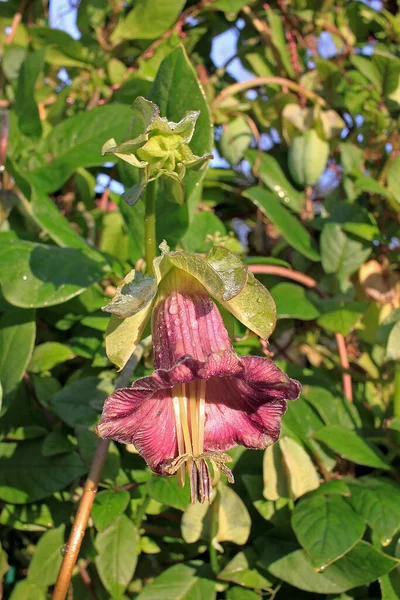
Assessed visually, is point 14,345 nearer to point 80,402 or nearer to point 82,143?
point 80,402

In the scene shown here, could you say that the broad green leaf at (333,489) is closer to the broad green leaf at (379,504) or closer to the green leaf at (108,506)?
the broad green leaf at (379,504)

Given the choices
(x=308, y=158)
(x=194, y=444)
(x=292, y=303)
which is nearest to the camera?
(x=194, y=444)

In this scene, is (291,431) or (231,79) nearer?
(291,431)

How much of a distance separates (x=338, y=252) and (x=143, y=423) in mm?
610

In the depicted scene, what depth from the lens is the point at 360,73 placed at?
124cm

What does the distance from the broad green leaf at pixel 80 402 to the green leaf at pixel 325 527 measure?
0.94ft

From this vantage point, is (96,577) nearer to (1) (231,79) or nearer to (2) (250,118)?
(2) (250,118)

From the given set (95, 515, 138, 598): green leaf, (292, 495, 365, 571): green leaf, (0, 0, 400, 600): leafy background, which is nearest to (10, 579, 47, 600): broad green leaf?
(0, 0, 400, 600): leafy background

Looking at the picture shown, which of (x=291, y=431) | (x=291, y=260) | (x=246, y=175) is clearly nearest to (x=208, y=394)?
(x=291, y=431)

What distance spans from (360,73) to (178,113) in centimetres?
68

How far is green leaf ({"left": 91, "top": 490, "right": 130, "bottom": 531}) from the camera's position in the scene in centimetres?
73

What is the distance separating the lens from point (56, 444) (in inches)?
32.0

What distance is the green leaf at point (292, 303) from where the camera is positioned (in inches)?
35.3

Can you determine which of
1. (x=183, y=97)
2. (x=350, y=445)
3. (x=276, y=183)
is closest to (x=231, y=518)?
(x=350, y=445)
